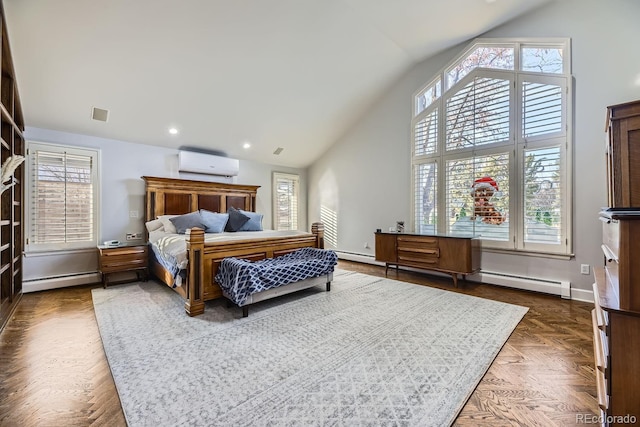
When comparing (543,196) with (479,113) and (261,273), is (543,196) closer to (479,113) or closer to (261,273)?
(479,113)

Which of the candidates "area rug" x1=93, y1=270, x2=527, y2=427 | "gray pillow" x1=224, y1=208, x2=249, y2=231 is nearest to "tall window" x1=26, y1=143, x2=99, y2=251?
"area rug" x1=93, y1=270, x2=527, y2=427

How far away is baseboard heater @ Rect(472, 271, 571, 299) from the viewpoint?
3385 millimetres

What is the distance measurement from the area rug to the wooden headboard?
5.53ft

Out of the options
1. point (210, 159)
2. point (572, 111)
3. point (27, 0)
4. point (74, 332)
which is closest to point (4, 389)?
point (74, 332)

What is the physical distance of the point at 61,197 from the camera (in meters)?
3.78

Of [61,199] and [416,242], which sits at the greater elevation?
[61,199]

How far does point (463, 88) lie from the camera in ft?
14.1

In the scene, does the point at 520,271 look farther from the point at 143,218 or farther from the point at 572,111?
the point at 143,218

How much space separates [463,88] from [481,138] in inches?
35.3

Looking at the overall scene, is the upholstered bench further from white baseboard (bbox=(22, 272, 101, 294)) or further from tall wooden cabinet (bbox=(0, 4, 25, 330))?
white baseboard (bbox=(22, 272, 101, 294))

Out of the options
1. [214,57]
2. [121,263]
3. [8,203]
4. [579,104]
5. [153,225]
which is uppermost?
[214,57]

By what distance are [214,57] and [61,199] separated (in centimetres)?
293

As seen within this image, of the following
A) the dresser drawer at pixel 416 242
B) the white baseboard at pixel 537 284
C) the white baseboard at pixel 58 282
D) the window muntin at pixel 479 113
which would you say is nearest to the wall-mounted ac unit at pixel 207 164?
the white baseboard at pixel 58 282

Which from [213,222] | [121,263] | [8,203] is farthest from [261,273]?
[8,203]
